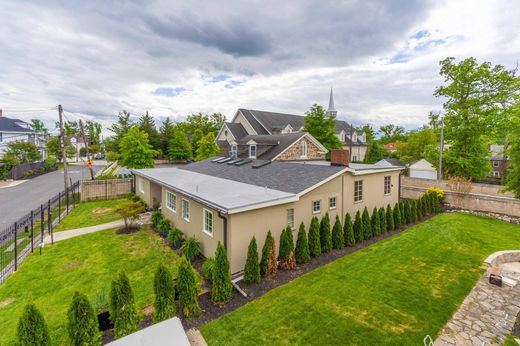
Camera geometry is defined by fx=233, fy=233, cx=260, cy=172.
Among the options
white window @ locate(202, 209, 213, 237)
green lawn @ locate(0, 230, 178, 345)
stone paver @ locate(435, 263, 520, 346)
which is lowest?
green lawn @ locate(0, 230, 178, 345)

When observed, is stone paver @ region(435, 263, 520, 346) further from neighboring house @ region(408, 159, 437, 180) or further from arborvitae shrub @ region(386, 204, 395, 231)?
neighboring house @ region(408, 159, 437, 180)

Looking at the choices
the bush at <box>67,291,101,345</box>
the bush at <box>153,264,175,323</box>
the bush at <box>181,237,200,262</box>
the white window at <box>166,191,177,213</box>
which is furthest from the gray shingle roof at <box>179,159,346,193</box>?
the bush at <box>67,291,101,345</box>

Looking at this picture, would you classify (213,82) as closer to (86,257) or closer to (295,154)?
(295,154)

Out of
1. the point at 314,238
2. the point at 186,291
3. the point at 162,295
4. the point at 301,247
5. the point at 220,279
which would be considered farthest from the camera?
the point at 314,238

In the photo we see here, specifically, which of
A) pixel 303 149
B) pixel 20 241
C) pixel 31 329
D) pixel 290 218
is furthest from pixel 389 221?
pixel 20 241

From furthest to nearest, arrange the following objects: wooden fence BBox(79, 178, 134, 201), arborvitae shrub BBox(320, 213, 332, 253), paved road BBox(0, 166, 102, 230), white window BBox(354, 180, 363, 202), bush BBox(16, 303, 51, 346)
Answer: wooden fence BBox(79, 178, 134, 201), paved road BBox(0, 166, 102, 230), white window BBox(354, 180, 363, 202), arborvitae shrub BBox(320, 213, 332, 253), bush BBox(16, 303, 51, 346)

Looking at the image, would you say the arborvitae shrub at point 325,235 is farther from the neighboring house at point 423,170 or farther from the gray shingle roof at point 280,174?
the neighboring house at point 423,170

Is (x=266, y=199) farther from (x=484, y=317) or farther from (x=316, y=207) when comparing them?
(x=484, y=317)
